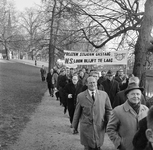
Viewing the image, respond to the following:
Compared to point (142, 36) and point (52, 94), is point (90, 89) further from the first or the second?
point (52, 94)

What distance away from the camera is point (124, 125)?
2.89 m

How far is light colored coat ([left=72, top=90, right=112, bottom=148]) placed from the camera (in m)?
3.86

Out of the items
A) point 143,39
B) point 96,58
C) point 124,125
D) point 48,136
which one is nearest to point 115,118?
point 124,125

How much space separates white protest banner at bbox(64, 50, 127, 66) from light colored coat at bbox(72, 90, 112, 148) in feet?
19.6

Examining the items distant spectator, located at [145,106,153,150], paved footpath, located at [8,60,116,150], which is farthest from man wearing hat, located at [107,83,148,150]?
paved footpath, located at [8,60,116,150]

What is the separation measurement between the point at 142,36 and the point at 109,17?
206 centimetres

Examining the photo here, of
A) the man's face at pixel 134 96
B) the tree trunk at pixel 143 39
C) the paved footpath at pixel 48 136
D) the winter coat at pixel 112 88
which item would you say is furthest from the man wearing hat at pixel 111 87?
the man's face at pixel 134 96

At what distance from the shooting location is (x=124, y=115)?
2.89 m

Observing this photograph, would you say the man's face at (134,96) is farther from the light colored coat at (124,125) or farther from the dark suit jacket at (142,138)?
the dark suit jacket at (142,138)

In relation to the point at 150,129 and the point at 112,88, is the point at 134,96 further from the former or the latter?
the point at 112,88

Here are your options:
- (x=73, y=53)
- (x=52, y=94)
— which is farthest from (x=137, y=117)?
(x=52, y=94)

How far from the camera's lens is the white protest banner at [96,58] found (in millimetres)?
9734

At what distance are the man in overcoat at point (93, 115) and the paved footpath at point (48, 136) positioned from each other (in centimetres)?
122

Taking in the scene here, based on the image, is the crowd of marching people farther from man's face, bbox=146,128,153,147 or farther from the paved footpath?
the paved footpath
